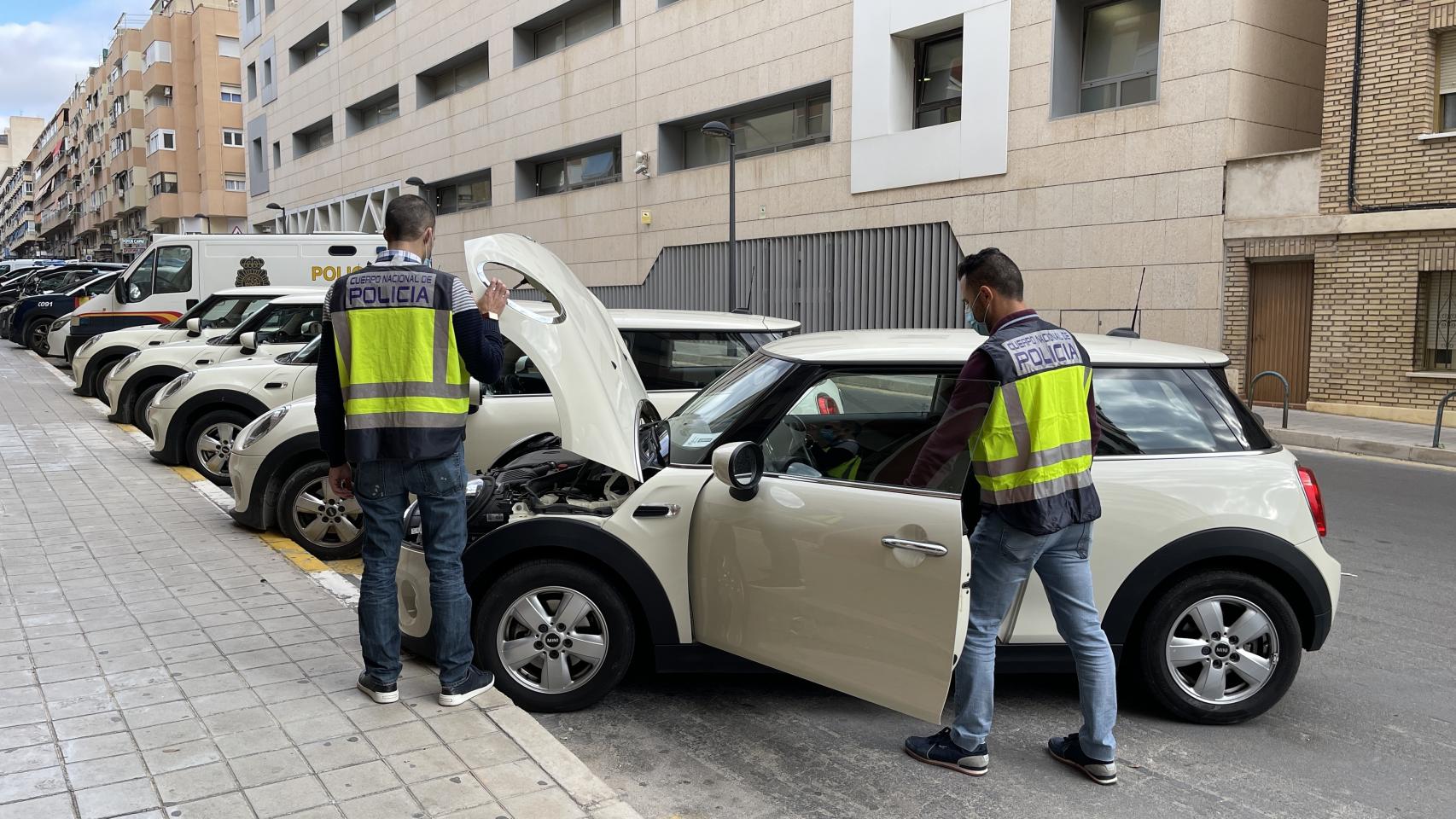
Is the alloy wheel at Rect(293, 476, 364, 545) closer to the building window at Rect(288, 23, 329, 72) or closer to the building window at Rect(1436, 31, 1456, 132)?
the building window at Rect(1436, 31, 1456, 132)

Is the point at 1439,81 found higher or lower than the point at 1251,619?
higher

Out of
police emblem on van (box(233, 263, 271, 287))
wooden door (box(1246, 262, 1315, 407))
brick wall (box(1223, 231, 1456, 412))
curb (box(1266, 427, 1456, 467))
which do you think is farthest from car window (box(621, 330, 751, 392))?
wooden door (box(1246, 262, 1315, 407))

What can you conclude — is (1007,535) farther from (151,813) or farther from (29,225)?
(29,225)

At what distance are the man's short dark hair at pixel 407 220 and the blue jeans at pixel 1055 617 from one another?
227 centimetres

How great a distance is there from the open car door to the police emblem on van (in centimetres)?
1478

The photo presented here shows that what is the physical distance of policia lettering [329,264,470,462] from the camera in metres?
3.70

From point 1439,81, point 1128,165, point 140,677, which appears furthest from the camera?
point 1128,165

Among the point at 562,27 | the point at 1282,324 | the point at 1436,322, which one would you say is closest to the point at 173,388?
the point at 1282,324

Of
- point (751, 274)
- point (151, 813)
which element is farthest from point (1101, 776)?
point (751, 274)

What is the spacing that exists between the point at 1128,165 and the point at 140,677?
16.2m

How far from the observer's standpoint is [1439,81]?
574 inches

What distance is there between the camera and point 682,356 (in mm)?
7098

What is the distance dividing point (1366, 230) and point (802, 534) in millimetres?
14393

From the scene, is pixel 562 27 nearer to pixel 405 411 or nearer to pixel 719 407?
pixel 719 407
